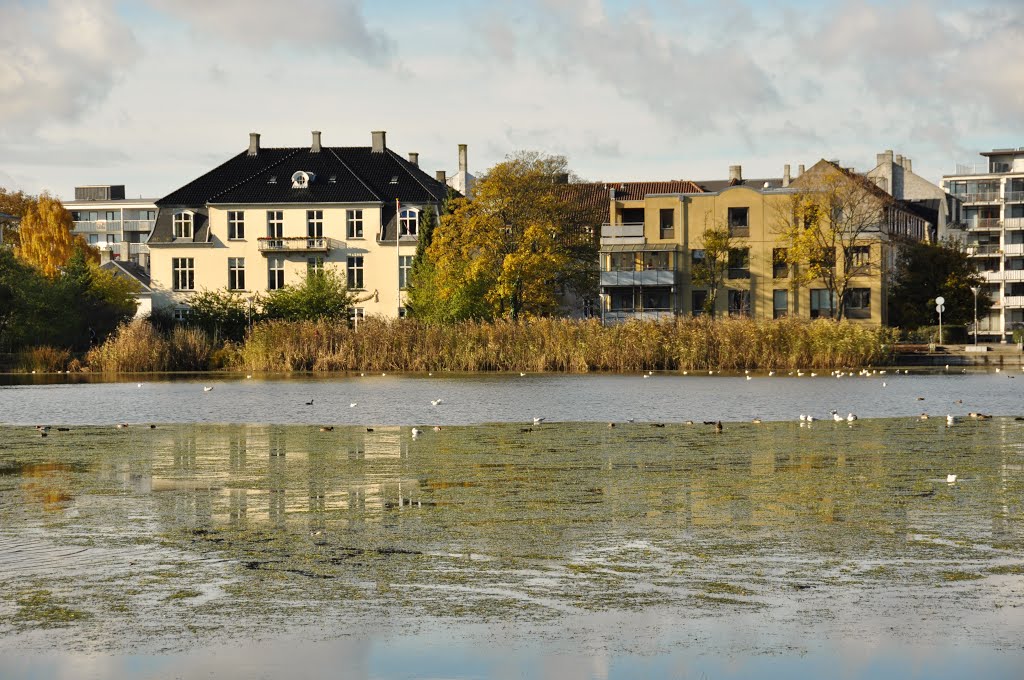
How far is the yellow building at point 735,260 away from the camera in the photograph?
8900 centimetres

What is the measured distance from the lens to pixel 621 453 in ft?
66.7

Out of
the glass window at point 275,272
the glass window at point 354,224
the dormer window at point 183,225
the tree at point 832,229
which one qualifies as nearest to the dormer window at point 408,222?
the glass window at point 354,224

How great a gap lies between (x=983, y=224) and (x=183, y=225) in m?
84.9

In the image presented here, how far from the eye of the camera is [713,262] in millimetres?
89875

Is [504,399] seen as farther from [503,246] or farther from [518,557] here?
[503,246]

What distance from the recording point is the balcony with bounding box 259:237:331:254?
9106 centimetres

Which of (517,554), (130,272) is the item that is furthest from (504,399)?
(130,272)

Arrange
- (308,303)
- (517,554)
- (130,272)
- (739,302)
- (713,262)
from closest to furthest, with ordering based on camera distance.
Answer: (517,554) → (308,303) → (713,262) → (739,302) → (130,272)

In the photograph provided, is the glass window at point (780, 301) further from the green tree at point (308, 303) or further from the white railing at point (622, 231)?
the green tree at point (308, 303)

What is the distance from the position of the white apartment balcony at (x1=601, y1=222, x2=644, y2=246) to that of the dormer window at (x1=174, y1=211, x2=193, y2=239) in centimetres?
2880

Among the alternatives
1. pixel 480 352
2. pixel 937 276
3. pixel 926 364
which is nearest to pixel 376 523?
pixel 480 352

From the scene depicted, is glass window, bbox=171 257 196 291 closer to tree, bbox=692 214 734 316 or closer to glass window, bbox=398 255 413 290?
glass window, bbox=398 255 413 290

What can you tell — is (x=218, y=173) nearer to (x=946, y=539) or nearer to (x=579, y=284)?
(x=579, y=284)

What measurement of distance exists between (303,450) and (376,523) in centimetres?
836
